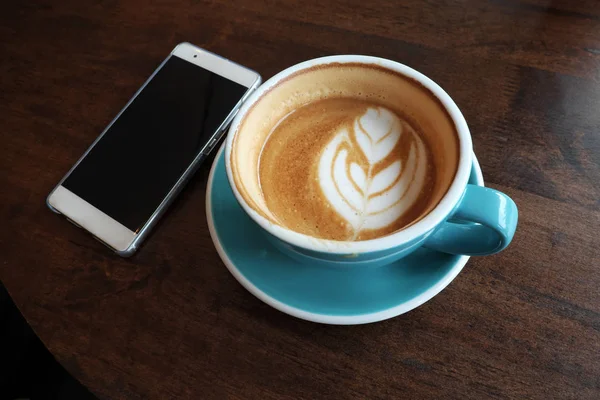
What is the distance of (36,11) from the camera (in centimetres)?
82

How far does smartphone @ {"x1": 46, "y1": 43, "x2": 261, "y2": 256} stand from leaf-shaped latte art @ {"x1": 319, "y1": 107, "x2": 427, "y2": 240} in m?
0.19

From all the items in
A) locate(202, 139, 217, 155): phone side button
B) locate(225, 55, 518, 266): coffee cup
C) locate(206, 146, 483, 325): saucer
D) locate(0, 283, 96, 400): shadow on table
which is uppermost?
locate(225, 55, 518, 266): coffee cup

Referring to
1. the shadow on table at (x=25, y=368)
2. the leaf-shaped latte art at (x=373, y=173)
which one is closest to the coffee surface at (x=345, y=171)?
the leaf-shaped latte art at (x=373, y=173)

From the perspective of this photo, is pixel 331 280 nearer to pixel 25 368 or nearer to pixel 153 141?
pixel 153 141

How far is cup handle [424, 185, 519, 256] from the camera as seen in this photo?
45cm

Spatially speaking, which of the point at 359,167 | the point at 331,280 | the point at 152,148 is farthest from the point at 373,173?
the point at 152,148

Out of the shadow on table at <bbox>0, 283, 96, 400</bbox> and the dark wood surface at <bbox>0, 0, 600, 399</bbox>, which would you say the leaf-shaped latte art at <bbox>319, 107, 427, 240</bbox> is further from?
the shadow on table at <bbox>0, 283, 96, 400</bbox>

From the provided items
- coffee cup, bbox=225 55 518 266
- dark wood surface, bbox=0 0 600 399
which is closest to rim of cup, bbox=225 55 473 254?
coffee cup, bbox=225 55 518 266

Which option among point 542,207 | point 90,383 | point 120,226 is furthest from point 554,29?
point 90,383

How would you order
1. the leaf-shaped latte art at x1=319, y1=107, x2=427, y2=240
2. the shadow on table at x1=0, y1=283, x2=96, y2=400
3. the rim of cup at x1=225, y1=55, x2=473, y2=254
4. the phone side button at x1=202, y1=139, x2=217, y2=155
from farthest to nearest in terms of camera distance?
the shadow on table at x1=0, y1=283, x2=96, y2=400
the phone side button at x1=202, y1=139, x2=217, y2=155
the leaf-shaped latte art at x1=319, y1=107, x2=427, y2=240
the rim of cup at x1=225, y1=55, x2=473, y2=254

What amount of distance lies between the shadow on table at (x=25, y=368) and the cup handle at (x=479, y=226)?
2.43 ft

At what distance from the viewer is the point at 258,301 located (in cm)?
54

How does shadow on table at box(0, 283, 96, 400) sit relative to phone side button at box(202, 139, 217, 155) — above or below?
below

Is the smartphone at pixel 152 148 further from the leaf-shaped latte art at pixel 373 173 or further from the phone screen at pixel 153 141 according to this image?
the leaf-shaped latte art at pixel 373 173
